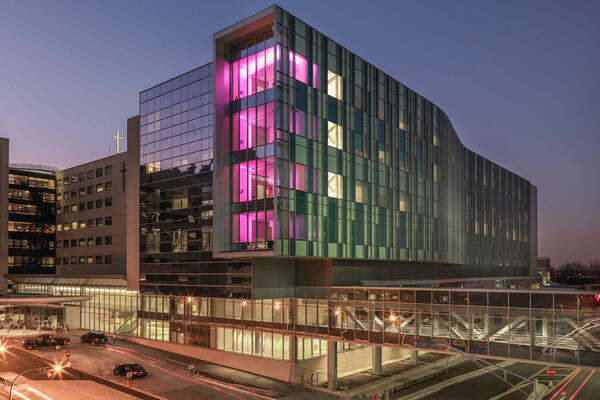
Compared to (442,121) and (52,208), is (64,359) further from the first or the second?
(442,121)

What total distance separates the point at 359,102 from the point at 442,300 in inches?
999

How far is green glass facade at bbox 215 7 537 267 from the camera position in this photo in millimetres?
48312

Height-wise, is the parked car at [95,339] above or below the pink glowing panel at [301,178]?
below

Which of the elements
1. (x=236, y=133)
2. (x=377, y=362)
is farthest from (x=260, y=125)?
(x=377, y=362)

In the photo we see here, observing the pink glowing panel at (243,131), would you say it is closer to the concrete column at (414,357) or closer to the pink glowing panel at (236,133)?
the pink glowing panel at (236,133)

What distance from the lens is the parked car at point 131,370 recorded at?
4572 centimetres

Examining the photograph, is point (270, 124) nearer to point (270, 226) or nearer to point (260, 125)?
point (260, 125)

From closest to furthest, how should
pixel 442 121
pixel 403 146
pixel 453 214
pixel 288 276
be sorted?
pixel 288 276, pixel 403 146, pixel 442 121, pixel 453 214

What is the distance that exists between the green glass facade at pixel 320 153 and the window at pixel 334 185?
11 cm

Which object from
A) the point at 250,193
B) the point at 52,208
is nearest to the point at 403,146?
the point at 250,193

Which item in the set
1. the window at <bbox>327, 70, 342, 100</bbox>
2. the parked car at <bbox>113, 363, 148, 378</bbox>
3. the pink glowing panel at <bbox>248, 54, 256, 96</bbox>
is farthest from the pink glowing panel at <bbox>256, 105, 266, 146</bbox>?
the parked car at <bbox>113, 363, 148, 378</bbox>

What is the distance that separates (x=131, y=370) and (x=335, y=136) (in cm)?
3016

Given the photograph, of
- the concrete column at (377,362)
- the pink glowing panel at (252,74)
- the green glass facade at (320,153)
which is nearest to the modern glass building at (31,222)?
the green glass facade at (320,153)

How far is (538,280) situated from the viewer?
131750mm
